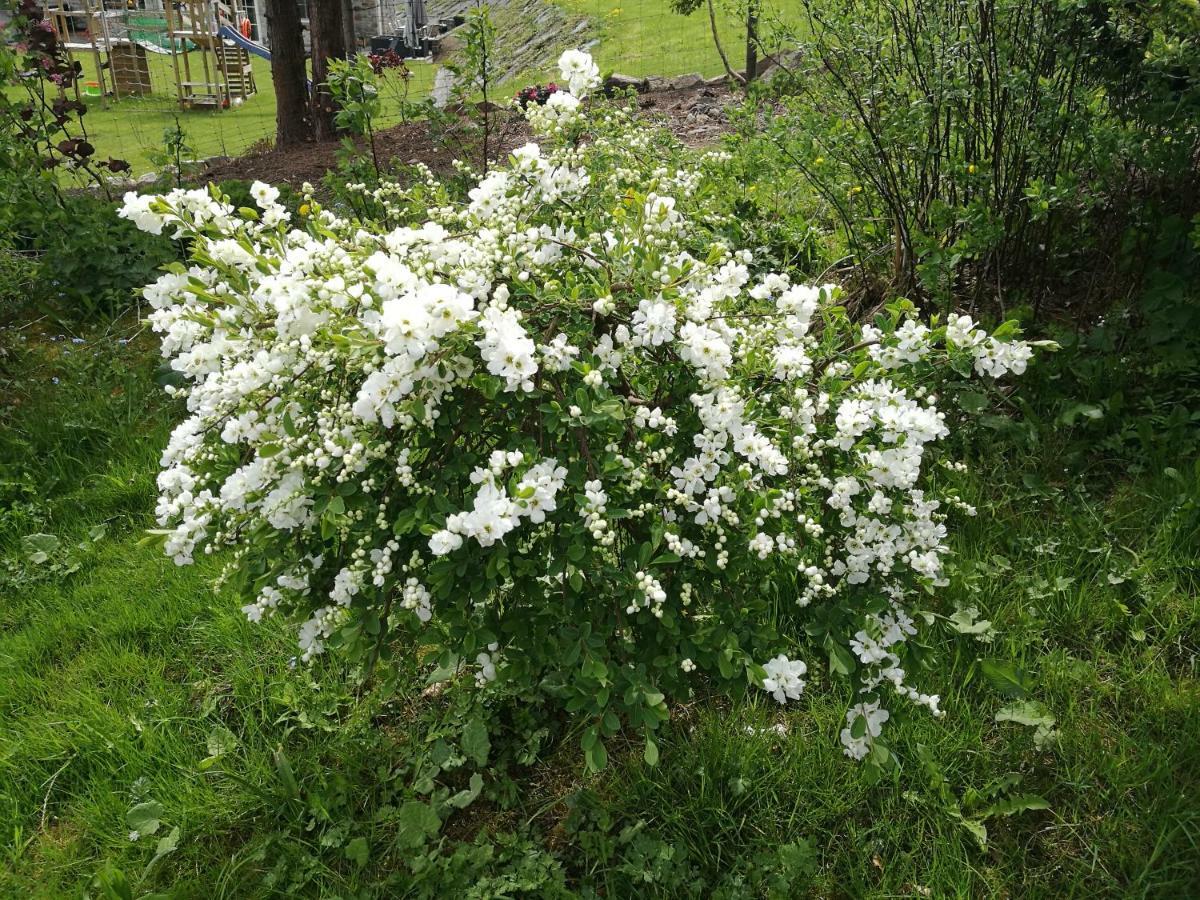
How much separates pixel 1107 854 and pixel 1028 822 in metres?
0.17

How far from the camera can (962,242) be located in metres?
3.06

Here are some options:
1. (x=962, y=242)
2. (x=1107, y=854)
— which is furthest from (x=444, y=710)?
(x=962, y=242)

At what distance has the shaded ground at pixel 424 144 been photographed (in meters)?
6.35

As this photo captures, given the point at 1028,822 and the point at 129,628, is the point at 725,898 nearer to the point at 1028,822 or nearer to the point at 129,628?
the point at 1028,822

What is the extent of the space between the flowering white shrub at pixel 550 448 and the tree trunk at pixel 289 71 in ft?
Result: 21.9

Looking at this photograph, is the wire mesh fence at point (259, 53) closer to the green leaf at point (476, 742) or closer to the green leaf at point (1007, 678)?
the green leaf at point (476, 742)

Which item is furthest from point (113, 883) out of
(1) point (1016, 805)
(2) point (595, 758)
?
(1) point (1016, 805)

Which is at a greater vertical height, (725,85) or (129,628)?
(725,85)

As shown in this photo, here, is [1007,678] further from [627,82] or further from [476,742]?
[627,82]

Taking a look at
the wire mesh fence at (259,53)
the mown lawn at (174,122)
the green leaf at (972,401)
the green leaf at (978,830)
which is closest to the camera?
the green leaf at (978,830)

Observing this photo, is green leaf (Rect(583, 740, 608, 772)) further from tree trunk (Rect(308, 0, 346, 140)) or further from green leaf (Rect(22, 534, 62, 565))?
tree trunk (Rect(308, 0, 346, 140))

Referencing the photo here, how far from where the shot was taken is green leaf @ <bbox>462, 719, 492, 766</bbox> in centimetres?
227

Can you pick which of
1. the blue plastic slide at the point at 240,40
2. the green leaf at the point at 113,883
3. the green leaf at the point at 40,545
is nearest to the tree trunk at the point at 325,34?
the green leaf at the point at 40,545

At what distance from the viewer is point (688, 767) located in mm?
2236
